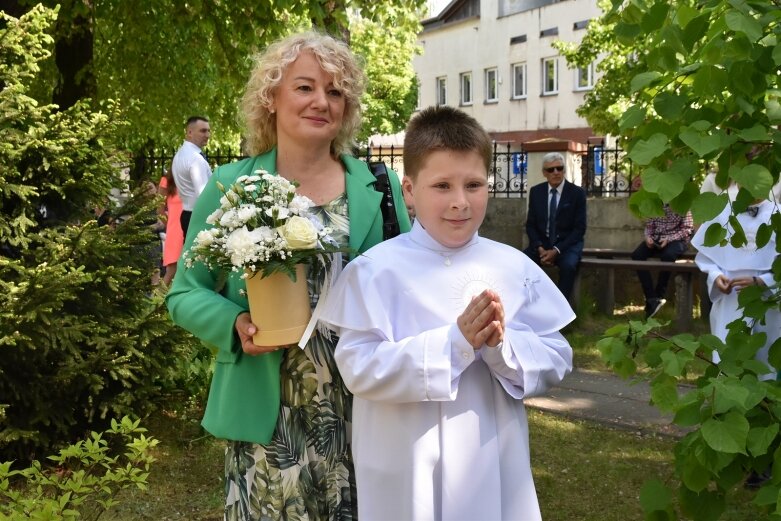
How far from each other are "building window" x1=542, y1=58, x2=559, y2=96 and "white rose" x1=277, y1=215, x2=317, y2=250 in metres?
41.5

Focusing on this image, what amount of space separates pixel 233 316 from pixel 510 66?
44462mm

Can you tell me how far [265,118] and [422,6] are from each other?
10.1 m

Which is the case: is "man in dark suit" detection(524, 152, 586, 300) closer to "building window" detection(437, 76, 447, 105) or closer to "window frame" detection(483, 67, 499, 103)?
"window frame" detection(483, 67, 499, 103)

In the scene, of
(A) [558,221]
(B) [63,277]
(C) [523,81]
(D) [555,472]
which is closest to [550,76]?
(C) [523,81]

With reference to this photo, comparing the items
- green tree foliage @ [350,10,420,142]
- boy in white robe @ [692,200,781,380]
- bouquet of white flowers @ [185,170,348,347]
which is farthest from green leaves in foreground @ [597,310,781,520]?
green tree foliage @ [350,10,420,142]

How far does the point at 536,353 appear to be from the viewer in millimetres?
2521

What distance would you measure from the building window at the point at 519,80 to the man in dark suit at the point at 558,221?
115 ft

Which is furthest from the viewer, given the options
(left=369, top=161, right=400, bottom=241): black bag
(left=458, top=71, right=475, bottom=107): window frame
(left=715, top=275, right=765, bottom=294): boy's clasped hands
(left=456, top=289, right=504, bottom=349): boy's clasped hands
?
(left=458, top=71, right=475, bottom=107): window frame

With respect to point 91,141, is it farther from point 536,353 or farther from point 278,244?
point 536,353

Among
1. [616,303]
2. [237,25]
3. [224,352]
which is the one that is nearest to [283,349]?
[224,352]

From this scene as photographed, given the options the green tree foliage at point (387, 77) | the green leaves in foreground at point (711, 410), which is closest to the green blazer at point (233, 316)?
the green leaves in foreground at point (711, 410)

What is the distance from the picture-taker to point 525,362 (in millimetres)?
2469

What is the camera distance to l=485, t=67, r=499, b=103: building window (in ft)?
154

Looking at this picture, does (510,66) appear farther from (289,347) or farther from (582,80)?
(289,347)
